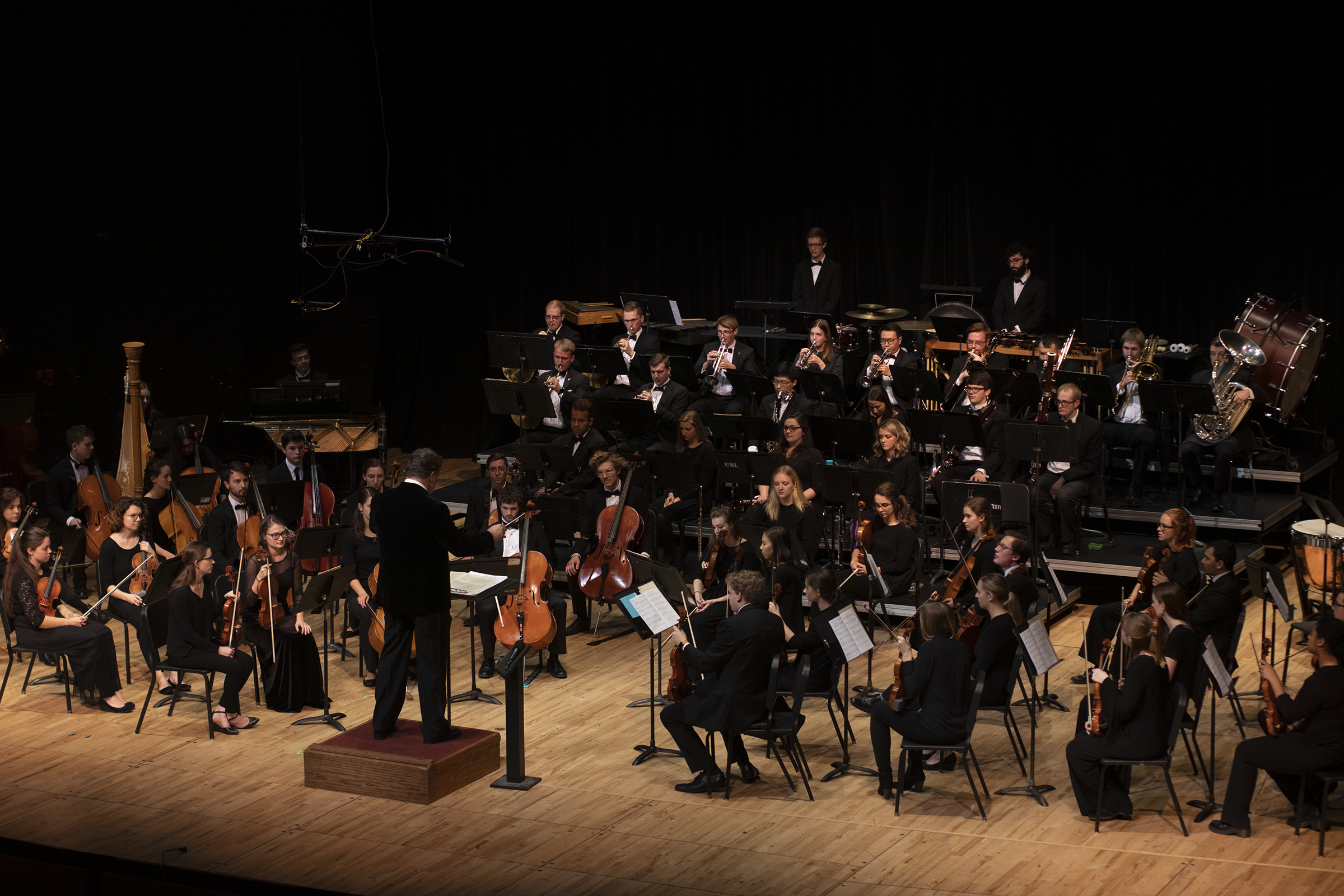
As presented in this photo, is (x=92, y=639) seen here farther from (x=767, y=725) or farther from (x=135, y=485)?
(x=767, y=725)

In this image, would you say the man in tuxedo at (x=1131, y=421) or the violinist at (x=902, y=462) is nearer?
the violinist at (x=902, y=462)

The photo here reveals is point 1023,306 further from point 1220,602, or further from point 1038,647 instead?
point 1038,647

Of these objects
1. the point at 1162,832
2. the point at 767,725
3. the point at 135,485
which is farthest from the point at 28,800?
the point at 1162,832

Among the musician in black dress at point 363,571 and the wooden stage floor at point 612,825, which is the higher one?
the musician in black dress at point 363,571

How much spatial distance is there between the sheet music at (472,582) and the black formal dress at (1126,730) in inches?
119

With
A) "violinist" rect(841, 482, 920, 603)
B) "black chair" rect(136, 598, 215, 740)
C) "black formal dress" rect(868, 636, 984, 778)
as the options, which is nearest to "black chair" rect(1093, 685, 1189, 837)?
"black formal dress" rect(868, 636, 984, 778)

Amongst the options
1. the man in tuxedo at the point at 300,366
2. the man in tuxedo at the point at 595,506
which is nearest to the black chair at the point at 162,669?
the man in tuxedo at the point at 595,506

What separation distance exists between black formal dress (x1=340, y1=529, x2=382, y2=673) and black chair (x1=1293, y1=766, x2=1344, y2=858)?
534cm

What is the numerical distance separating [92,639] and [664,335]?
6.35 meters

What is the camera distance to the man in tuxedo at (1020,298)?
41.8 feet

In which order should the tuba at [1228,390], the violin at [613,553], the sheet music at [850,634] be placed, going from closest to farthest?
the sheet music at [850,634], the violin at [613,553], the tuba at [1228,390]

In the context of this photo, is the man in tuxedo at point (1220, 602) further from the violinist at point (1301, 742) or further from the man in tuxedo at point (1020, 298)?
the man in tuxedo at point (1020, 298)

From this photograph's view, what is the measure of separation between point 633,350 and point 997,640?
251 inches

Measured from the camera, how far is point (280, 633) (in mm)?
8695
